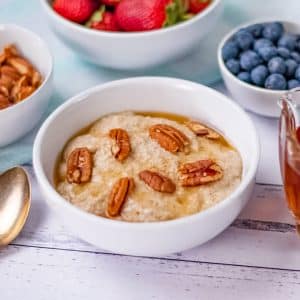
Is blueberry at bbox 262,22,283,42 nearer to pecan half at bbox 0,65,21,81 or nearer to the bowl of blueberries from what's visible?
the bowl of blueberries

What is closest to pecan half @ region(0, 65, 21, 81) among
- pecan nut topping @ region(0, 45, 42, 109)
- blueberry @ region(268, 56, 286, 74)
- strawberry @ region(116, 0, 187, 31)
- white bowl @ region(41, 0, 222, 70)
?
pecan nut topping @ region(0, 45, 42, 109)

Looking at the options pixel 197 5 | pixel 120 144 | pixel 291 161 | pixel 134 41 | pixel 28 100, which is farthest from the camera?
pixel 197 5

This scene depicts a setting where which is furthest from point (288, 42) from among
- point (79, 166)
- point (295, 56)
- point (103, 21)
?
point (79, 166)

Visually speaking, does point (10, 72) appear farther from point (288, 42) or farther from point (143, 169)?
point (288, 42)

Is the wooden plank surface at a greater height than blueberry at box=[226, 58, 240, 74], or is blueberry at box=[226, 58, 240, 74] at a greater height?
blueberry at box=[226, 58, 240, 74]

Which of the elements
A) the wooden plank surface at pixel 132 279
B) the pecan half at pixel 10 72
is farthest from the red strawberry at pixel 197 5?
the wooden plank surface at pixel 132 279

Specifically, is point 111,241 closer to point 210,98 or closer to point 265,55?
point 210,98

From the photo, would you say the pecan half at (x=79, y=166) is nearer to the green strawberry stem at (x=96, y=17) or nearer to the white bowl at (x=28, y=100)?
the white bowl at (x=28, y=100)
